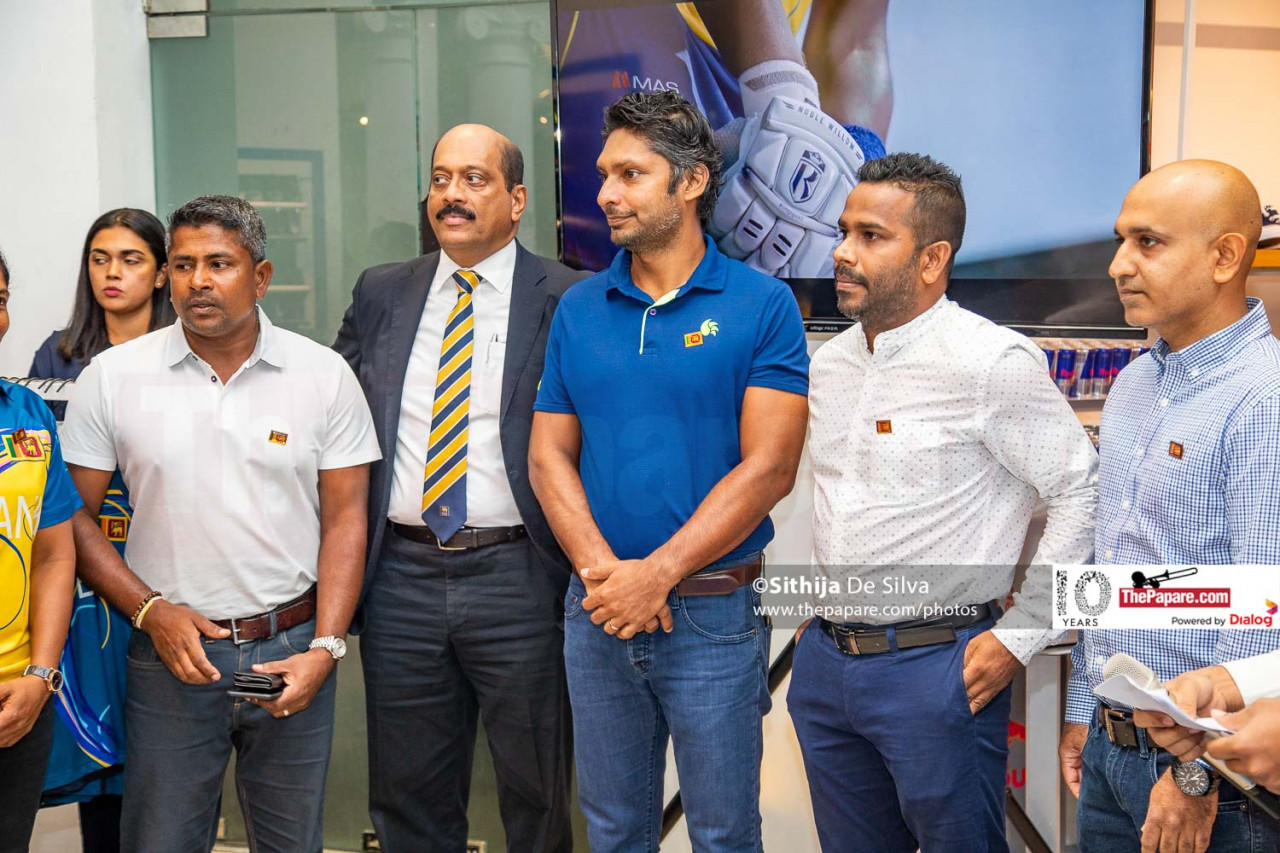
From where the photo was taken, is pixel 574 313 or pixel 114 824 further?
pixel 114 824

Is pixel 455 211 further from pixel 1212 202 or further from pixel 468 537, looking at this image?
pixel 1212 202

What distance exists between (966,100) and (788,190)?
1.83ft

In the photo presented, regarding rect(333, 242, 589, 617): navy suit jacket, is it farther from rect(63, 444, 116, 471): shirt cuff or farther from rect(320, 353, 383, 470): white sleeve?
rect(63, 444, 116, 471): shirt cuff

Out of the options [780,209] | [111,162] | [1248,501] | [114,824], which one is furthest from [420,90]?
[1248,501]

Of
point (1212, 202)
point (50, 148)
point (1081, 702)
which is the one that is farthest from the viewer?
point (50, 148)

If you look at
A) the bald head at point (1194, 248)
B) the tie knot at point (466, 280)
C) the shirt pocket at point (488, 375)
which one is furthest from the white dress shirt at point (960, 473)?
the tie knot at point (466, 280)

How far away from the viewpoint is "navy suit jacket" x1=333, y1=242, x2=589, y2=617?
8.16 ft

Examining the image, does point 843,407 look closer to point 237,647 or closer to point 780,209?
point 780,209

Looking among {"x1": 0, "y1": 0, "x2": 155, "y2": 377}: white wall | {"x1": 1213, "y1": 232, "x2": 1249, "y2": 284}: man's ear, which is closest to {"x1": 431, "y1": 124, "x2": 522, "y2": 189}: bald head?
{"x1": 0, "y1": 0, "x2": 155, "y2": 377}: white wall

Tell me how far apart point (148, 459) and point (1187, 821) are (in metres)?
2.05

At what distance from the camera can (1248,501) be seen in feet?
5.39

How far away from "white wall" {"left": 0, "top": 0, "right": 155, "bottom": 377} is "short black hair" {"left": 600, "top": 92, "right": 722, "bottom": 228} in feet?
6.79

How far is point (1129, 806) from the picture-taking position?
1.80m

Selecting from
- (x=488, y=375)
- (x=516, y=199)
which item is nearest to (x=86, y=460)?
(x=488, y=375)
